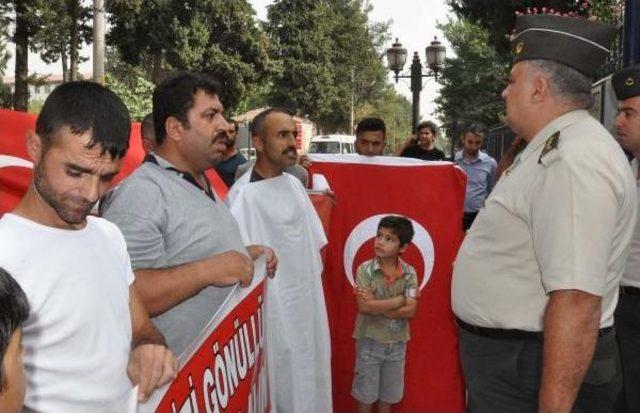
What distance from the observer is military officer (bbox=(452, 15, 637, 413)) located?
202 cm

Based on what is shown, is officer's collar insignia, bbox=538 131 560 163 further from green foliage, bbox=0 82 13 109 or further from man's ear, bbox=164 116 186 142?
green foliage, bbox=0 82 13 109

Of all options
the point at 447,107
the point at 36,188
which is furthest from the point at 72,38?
the point at 36,188

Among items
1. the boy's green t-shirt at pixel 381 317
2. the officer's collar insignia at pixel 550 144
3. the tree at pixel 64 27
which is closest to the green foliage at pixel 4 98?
the tree at pixel 64 27

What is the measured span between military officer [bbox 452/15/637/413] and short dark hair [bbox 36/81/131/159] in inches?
44.3

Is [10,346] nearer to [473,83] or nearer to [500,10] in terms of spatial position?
[500,10]

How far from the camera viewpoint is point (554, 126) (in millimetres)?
2236

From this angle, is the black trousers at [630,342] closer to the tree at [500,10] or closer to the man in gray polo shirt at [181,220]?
the man in gray polo shirt at [181,220]

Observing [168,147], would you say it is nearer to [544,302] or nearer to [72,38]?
[544,302]

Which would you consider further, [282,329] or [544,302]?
[282,329]

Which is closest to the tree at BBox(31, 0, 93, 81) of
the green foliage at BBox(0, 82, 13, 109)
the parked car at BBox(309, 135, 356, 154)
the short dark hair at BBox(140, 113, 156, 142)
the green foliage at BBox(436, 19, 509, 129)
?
the green foliage at BBox(0, 82, 13, 109)

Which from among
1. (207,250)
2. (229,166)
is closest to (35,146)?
(207,250)

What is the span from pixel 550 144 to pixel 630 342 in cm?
170

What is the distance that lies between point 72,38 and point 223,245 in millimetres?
28551

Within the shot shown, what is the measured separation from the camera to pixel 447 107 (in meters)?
47.9
